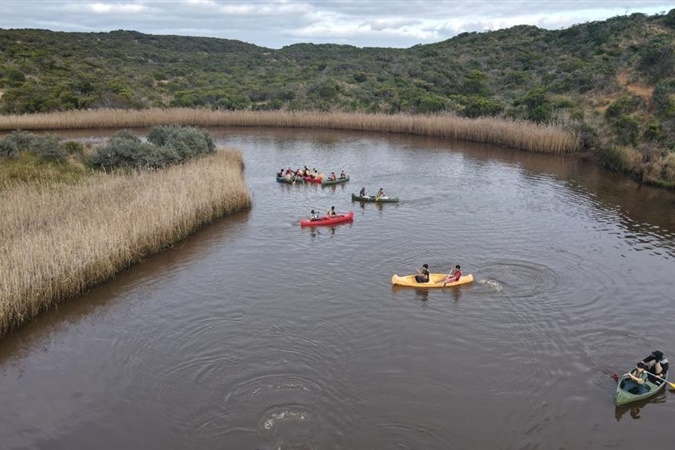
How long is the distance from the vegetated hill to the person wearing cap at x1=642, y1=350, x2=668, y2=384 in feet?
84.9

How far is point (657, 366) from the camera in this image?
15148 mm

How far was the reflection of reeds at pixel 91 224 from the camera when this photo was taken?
1777 cm

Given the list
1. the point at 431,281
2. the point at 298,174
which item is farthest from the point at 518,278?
the point at 298,174

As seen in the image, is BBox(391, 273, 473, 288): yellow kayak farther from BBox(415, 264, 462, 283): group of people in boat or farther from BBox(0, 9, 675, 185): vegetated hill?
BBox(0, 9, 675, 185): vegetated hill

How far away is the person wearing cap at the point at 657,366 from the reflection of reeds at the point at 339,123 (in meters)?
34.1

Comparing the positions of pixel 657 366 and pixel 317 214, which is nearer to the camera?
pixel 657 366

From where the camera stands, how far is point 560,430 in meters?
13.7

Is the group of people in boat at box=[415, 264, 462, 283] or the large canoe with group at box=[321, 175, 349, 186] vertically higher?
the large canoe with group at box=[321, 175, 349, 186]

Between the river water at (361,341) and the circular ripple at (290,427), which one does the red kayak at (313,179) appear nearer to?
the river water at (361,341)

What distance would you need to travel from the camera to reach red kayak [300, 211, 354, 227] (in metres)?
28.3

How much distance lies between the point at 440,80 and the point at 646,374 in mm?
69942

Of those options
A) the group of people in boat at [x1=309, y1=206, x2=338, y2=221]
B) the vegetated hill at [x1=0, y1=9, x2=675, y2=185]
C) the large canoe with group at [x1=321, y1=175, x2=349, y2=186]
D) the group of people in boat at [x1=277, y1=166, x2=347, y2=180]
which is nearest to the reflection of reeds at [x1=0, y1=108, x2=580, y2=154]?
the vegetated hill at [x1=0, y1=9, x2=675, y2=185]

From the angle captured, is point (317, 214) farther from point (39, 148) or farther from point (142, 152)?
point (39, 148)

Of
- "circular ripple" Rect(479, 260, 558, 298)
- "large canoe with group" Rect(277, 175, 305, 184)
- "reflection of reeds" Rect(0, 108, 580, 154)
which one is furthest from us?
"reflection of reeds" Rect(0, 108, 580, 154)
